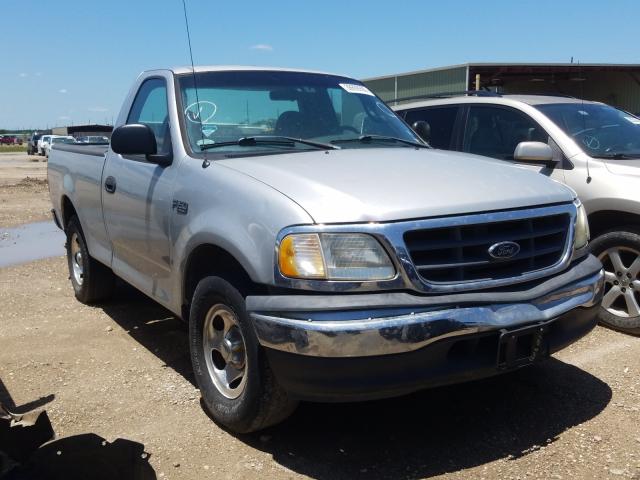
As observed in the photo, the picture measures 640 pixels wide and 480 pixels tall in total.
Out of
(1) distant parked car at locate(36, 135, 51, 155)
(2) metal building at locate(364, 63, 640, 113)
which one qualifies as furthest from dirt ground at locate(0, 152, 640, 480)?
(1) distant parked car at locate(36, 135, 51, 155)

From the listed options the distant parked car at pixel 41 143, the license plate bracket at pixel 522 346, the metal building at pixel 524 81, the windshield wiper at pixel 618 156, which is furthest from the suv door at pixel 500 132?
the distant parked car at pixel 41 143

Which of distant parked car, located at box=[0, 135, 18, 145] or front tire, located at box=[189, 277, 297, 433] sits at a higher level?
front tire, located at box=[189, 277, 297, 433]

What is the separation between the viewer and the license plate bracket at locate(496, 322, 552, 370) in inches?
117

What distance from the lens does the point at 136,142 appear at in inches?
155

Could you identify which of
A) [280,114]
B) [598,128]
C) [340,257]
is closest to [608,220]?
[598,128]

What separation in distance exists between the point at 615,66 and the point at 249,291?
25083 millimetres

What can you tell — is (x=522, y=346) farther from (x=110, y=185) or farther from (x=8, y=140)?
(x=8, y=140)

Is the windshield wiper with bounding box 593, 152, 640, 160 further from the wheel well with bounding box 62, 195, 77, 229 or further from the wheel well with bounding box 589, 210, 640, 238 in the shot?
the wheel well with bounding box 62, 195, 77, 229

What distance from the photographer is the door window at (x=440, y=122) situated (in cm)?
646

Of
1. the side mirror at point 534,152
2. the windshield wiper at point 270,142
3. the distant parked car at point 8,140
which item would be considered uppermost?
the windshield wiper at point 270,142

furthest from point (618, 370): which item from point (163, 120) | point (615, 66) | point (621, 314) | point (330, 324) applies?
point (615, 66)

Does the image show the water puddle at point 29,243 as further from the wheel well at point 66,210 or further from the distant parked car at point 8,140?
the distant parked car at point 8,140

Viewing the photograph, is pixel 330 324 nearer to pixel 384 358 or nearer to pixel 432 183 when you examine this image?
pixel 384 358

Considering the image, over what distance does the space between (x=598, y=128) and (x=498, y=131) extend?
851mm
